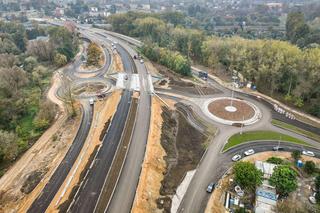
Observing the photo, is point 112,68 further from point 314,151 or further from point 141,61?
point 314,151

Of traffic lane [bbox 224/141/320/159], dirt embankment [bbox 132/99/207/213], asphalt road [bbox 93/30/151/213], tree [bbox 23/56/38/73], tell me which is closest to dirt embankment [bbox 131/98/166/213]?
dirt embankment [bbox 132/99/207/213]

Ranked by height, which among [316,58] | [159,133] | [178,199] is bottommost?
[178,199]

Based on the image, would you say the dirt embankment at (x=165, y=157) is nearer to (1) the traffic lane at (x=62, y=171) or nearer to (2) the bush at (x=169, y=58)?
(1) the traffic lane at (x=62, y=171)

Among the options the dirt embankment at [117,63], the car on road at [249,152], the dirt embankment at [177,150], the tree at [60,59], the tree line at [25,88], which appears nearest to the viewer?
the dirt embankment at [177,150]

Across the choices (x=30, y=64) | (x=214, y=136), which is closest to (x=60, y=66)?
(x=30, y=64)

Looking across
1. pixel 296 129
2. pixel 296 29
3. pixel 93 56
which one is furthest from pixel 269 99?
pixel 296 29

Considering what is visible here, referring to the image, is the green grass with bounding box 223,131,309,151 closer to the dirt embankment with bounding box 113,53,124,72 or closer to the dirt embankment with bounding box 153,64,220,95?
the dirt embankment with bounding box 153,64,220,95

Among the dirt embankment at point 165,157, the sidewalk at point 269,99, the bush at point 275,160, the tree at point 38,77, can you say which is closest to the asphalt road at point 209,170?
the dirt embankment at point 165,157

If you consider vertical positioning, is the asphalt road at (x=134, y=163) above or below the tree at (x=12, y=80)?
below
